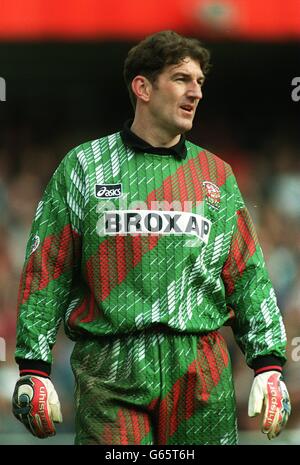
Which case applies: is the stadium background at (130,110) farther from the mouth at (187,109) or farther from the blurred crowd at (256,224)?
the mouth at (187,109)

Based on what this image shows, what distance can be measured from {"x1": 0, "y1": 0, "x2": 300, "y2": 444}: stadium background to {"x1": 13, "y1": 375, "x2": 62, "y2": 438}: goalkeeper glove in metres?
2.55

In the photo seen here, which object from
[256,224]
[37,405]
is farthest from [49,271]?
[256,224]

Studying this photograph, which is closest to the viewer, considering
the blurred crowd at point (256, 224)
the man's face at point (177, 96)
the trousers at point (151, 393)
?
the trousers at point (151, 393)

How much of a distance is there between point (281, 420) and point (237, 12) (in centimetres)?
380

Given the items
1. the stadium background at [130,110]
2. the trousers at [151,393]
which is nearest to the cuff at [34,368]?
the trousers at [151,393]

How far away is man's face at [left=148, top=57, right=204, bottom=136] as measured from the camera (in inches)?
168

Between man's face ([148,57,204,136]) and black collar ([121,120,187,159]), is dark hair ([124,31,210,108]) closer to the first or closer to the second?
man's face ([148,57,204,136])

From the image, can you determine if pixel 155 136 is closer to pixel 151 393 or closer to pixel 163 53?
pixel 163 53

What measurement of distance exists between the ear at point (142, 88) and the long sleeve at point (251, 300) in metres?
0.50

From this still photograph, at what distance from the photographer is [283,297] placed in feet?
23.4

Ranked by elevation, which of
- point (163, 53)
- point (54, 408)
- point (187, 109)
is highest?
point (163, 53)

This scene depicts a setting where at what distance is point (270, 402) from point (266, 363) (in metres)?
0.15

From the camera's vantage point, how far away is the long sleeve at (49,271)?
164 inches

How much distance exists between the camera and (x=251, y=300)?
4.26 meters
